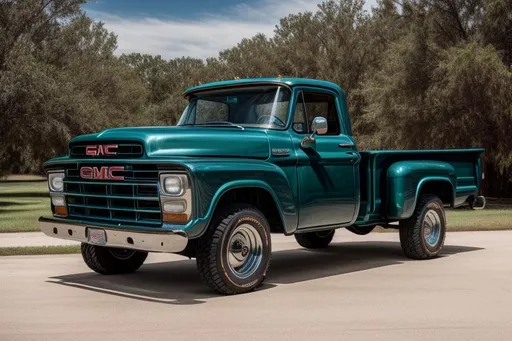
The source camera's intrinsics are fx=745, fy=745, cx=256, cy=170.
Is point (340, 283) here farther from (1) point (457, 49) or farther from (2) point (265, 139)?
(1) point (457, 49)

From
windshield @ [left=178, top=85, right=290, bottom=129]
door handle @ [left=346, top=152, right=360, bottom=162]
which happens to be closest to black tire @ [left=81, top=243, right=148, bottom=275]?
windshield @ [left=178, top=85, right=290, bottom=129]

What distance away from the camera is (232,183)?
750 centimetres

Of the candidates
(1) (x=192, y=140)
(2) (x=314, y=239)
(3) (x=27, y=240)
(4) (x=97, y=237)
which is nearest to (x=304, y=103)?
(1) (x=192, y=140)

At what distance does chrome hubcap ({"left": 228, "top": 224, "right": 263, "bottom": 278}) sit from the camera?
7.74 m

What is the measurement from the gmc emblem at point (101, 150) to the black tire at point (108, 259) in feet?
5.01

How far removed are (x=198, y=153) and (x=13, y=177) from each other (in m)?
74.5

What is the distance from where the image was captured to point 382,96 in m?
28.5

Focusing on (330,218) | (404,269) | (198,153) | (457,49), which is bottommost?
(404,269)

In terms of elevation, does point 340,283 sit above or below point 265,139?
below

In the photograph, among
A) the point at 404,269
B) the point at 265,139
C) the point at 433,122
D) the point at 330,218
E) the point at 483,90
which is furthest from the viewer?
the point at 433,122

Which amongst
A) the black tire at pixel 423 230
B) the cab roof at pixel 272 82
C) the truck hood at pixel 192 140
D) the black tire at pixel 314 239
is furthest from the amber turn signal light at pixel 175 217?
the black tire at pixel 314 239

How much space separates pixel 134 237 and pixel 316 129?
2.50 m

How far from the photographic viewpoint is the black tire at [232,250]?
24.4 feet

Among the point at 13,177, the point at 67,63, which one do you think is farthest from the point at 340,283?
the point at 13,177
